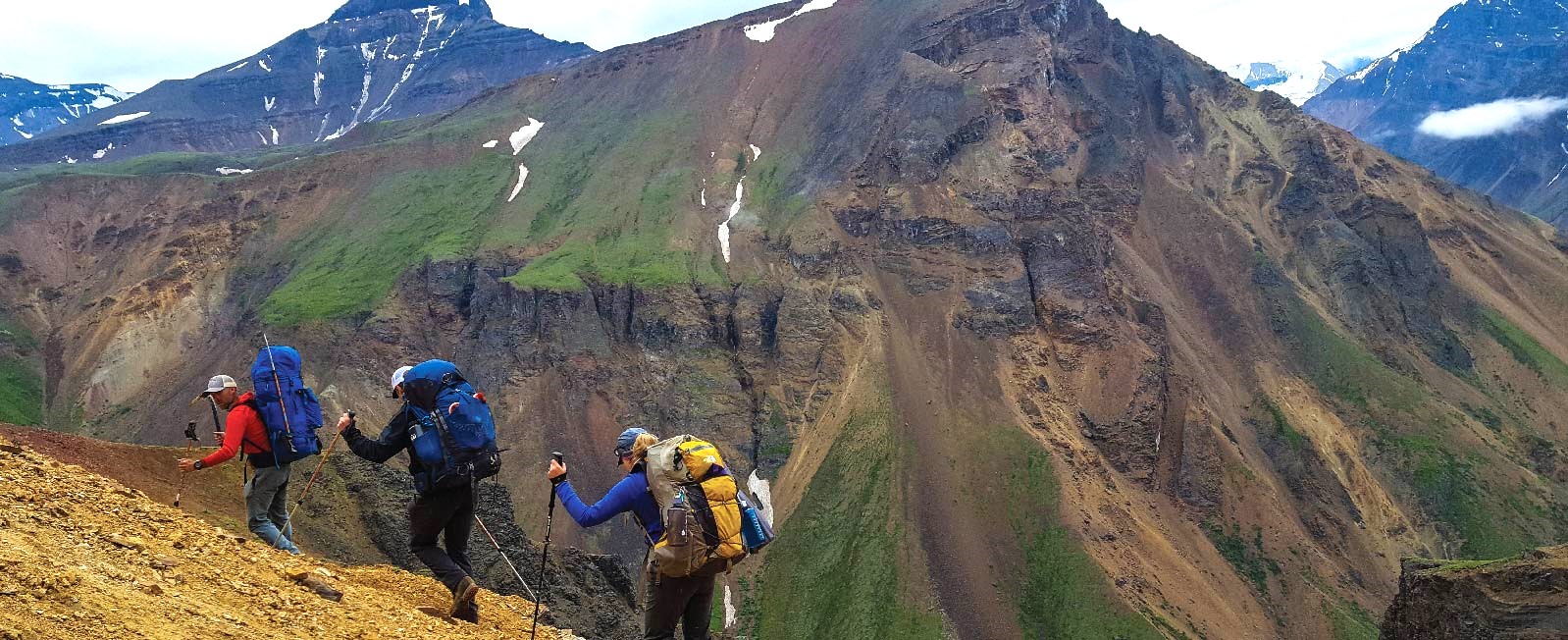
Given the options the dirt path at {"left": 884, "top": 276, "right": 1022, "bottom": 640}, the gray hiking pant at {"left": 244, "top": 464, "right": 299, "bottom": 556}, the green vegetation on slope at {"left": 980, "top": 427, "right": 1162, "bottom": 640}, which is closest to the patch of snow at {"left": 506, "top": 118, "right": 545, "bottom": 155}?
the dirt path at {"left": 884, "top": 276, "right": 1022, "bottom": 640}

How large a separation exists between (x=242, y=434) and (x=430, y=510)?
313 cm

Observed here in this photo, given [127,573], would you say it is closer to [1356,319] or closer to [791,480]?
[791,480]

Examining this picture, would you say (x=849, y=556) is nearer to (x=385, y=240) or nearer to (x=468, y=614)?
(x=468, y=614)

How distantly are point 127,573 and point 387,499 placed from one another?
21.3 metres

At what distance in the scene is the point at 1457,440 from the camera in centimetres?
11694

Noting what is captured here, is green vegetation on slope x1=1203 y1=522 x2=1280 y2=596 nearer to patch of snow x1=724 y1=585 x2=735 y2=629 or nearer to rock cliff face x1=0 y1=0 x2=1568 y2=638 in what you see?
rock cliff face x1=0 y1=0 x2=1568 y2=638

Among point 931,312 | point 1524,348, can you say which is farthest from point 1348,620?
point 1524,348

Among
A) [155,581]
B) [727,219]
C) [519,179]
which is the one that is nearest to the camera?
[155,581]

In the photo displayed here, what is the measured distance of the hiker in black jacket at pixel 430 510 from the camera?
1315cm

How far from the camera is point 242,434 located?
1412cm

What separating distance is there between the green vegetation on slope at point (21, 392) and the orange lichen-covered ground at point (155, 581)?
420ft

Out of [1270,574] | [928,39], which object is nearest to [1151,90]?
[928,39]

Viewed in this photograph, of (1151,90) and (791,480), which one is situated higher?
(1151,90)

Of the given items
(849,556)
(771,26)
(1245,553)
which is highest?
(771,26)
